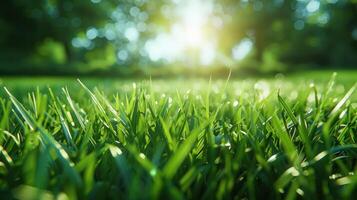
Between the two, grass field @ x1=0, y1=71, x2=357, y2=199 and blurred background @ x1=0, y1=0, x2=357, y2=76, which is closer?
grass field @ x1=0, y1=71, x2=357, y2=199

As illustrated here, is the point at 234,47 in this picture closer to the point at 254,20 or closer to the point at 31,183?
the point at 254,20

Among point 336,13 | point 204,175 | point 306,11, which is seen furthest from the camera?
point 306,11

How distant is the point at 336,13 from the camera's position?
35906 millimetres

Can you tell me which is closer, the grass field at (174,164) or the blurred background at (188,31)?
the grass field at (174,164)

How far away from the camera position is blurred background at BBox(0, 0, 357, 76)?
25.8 m

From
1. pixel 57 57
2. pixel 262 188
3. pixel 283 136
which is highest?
pixel 283 136

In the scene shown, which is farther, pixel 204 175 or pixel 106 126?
pixel 106 126

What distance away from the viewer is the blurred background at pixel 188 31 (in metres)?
25.8

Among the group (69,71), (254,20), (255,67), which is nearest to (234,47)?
(254,20)

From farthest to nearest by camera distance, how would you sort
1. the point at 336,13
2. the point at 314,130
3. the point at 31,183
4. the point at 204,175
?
the point at 336,13
the point at 314,130
the point at 204,175
the point at 31,183

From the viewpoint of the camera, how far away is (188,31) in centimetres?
3778

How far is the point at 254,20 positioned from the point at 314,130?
34.1 meters

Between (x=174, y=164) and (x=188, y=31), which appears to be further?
(x=188, y=31)

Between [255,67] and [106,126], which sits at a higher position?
[106,126]
